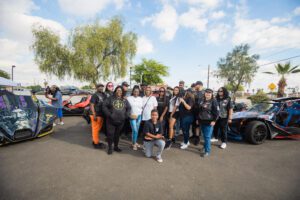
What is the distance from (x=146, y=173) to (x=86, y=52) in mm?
16322

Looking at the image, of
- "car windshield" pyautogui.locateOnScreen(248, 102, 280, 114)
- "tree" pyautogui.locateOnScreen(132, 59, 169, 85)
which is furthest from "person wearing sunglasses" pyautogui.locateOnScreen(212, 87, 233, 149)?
"tree" pyautogui.locateOnScreen(132, 59, 169, 85)

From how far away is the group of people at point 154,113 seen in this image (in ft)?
11.8

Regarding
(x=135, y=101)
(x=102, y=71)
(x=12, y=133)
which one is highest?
(x=102, y=71)

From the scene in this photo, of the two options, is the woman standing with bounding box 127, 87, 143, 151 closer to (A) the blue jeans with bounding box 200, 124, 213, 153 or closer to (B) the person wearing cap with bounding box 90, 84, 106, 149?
(B) the person wearing cap with bounding box 90, 84, 106, 149

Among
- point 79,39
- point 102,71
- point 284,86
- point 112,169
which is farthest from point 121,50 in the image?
point 284,86

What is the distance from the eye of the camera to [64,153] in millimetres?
3830

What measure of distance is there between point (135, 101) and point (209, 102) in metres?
1.82

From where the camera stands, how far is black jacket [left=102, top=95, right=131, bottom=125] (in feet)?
12.1

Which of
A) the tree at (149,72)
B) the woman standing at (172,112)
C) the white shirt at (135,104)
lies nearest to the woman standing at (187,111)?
the woman standing at (172,112)

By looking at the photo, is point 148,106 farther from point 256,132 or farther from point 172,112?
point 256,132

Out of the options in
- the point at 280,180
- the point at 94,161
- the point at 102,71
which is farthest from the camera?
the point at 102,71

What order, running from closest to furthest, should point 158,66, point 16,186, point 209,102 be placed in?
point 16,186 → point 209,102 → point 158,66

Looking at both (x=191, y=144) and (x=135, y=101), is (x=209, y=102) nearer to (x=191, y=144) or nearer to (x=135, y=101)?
(x=191, y=144)

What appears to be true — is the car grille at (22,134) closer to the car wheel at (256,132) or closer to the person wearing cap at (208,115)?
the person wearing cap at (208,115)
